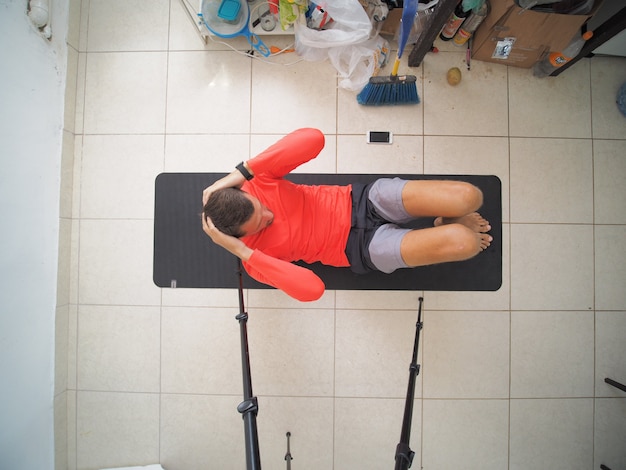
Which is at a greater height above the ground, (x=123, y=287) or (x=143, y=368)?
(x=123, y=287)

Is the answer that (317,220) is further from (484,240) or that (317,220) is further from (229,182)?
(484,240)

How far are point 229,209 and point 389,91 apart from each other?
1171mm

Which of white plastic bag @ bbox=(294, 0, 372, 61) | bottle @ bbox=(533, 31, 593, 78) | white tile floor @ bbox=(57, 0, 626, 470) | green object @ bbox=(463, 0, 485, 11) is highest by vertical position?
green object @ bbox=(463, 0, 485, 11)

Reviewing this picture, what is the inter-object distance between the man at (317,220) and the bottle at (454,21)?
3.31ft

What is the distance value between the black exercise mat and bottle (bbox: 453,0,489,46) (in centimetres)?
78

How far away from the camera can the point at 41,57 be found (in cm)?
161

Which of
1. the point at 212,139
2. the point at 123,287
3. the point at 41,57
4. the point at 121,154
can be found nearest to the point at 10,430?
the point at 123,287

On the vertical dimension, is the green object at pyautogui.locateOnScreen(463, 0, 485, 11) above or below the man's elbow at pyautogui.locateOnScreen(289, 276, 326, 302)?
above

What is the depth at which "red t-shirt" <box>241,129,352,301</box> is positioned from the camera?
44.1 inches

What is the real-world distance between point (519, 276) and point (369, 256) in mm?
1032

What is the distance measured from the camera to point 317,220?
4.42 ft

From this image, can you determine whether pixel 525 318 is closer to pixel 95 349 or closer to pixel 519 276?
pixel 519 276

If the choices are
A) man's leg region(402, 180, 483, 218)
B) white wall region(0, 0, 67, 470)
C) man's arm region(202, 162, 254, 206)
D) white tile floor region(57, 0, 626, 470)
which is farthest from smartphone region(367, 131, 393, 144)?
white wall region(0, 0, 67, 470)

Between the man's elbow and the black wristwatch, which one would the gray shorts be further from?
the black wristwatch
